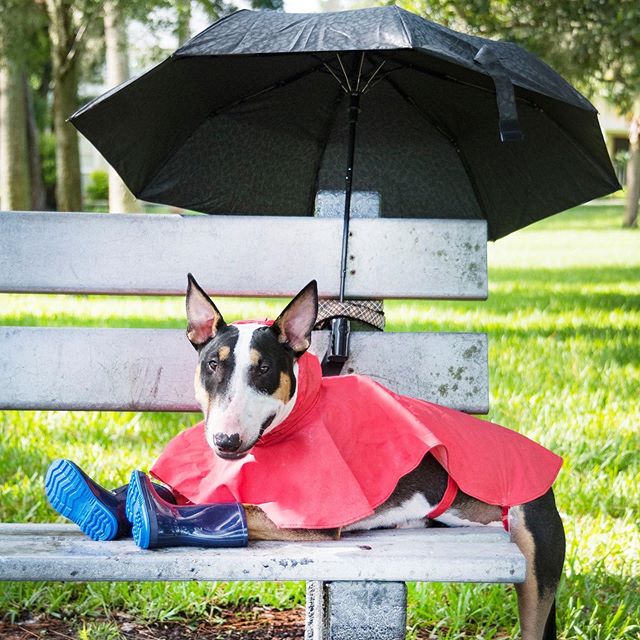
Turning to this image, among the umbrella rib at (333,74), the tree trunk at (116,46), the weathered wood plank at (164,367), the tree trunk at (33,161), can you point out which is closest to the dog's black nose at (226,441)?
the weathered wood plank at (164,367)

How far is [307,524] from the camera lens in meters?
2.49

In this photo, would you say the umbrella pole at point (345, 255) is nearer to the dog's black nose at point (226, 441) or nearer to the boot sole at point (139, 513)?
the dog's black nose at point (226, 441)

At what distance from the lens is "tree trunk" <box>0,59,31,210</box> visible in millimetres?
18641

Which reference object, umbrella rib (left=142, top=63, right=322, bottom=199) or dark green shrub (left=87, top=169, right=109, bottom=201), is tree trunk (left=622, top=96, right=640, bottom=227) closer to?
dark green shrub (left=87, top=169, right=109, bottom=201)

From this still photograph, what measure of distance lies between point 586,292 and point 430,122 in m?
9.22

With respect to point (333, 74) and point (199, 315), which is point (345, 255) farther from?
point (199, 315)

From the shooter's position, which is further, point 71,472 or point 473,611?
point 473,611

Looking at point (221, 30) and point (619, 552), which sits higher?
point (221, 30)

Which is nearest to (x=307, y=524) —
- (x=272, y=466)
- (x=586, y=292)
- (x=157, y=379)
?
(x=272, y=466)

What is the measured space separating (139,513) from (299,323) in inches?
27.7

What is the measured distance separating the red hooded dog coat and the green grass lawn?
2.88 ft

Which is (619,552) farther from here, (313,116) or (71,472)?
(71,472)

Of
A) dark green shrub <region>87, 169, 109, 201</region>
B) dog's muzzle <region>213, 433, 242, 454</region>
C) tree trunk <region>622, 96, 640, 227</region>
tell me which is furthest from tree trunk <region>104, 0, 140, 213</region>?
dark green shrub <region>87, 169, 109, 201</region>

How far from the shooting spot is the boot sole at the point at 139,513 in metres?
2.30
